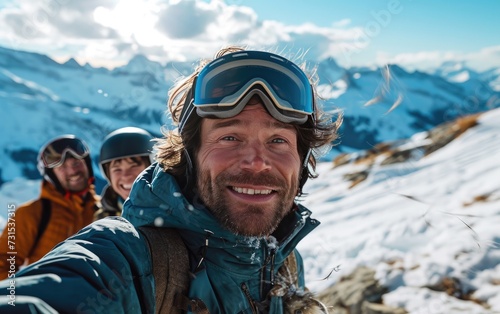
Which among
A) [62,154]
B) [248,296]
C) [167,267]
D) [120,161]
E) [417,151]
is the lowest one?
[248,296]

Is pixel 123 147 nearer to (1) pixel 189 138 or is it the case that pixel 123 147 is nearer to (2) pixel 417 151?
(1) pixel 189 138

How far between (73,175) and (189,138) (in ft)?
10.9

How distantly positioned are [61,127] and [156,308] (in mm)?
165346

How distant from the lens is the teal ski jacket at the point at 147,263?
116 cm

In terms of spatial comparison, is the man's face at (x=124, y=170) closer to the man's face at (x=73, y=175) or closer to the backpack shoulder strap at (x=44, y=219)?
the man's face at (x=73, y=175)

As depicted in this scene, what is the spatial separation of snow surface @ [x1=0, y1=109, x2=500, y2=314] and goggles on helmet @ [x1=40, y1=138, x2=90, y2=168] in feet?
4.62

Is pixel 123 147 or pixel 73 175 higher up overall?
pixel 123 147

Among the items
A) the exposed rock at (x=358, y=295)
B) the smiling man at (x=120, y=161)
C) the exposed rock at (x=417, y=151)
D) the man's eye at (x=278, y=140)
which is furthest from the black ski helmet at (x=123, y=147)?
the exposed rock at (x=417, y=151)

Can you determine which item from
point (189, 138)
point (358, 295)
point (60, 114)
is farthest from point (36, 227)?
point (60, 114)

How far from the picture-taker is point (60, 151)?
5.27m

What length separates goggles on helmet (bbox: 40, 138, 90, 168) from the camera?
5148 mm

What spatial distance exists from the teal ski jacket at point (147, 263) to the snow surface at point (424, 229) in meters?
0.37

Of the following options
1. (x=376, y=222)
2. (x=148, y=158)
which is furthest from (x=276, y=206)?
(x=376, y=222)

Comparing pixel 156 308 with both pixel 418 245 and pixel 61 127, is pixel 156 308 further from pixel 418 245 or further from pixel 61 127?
pixel 61 127
